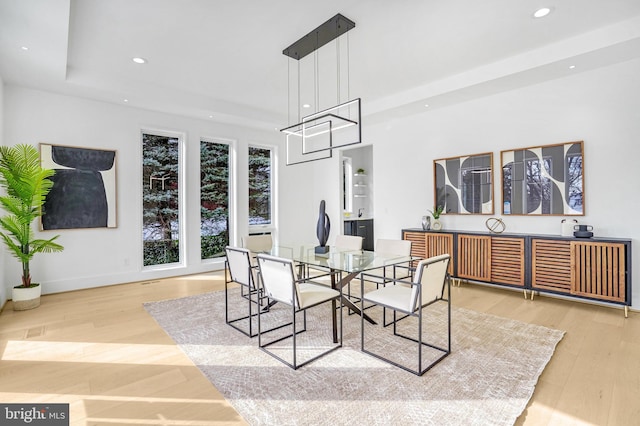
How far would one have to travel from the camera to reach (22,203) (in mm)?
3566

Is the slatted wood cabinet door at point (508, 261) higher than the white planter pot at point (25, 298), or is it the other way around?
the slatted wood cabinet door at point (508, 261)

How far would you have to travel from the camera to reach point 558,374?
7.28 ft

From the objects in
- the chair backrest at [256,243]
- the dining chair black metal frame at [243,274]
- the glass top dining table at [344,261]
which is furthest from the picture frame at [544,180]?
the dining chair black metal frame at [243,274]

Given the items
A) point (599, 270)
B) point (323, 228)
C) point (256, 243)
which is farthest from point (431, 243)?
point (256, 243)

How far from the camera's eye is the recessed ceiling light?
276 centimetres

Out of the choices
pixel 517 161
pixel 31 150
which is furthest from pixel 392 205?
pixel 31 150

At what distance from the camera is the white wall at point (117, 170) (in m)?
4.10

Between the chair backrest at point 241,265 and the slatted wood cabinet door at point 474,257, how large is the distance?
10.2 feet

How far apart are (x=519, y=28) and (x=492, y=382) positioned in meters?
3.20

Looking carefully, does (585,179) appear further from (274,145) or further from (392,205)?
(274,145)

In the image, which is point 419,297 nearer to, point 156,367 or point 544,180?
point 156,367

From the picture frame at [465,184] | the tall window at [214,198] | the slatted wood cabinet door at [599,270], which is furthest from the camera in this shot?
the tall window at [214,198]

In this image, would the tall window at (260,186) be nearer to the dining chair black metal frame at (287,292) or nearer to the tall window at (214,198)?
the tall window at (214,198)

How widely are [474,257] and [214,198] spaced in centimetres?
447
